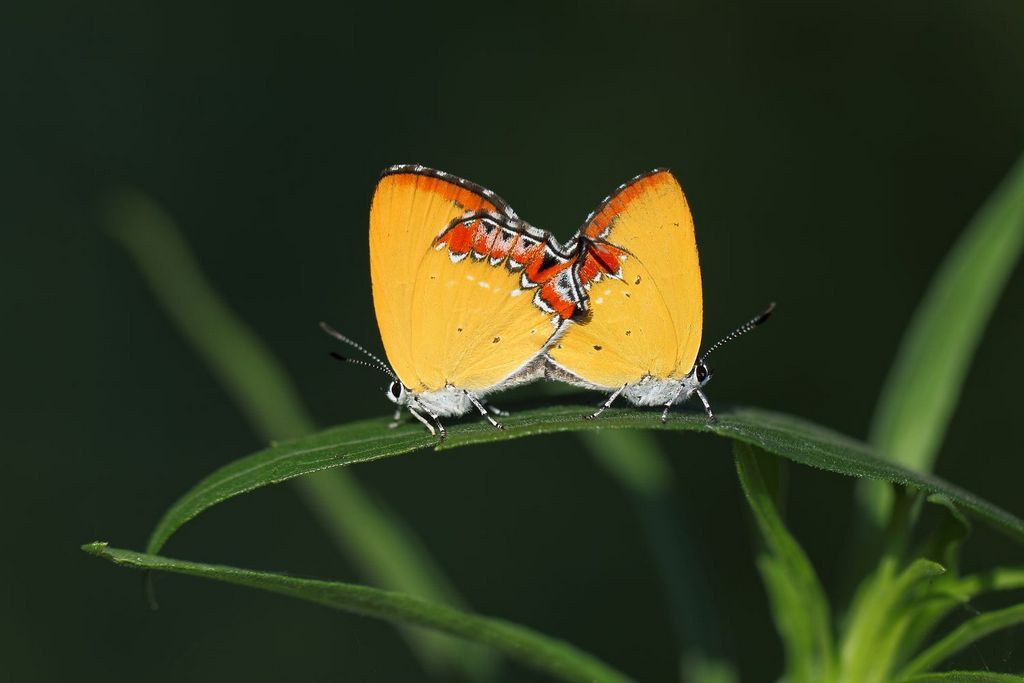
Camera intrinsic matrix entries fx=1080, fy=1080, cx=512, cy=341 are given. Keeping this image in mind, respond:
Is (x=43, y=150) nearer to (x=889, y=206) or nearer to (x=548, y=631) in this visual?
(x=548, y=631)

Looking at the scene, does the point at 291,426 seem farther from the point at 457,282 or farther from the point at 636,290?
the point at 636,290

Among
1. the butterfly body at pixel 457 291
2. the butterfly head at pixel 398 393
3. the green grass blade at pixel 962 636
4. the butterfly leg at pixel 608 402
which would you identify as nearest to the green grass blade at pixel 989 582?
the green grass blade at pixel 962 636

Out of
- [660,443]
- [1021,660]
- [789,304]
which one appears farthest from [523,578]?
[1021,660]

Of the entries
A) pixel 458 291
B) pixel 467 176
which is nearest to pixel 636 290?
pixel 458 291

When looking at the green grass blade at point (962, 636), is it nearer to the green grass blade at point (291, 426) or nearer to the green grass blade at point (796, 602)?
the green grass blade at point (796, 602)

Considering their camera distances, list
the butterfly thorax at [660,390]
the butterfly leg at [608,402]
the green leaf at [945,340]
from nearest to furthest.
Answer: the butterfly leg at [608,402]
the green leaf at [945,340]
the butterfly thorax at [660,390]
